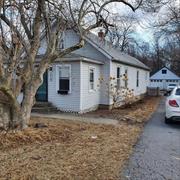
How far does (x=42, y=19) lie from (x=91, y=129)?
167 inches

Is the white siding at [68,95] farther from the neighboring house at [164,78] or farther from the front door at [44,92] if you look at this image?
the neighboring house at [164,78]

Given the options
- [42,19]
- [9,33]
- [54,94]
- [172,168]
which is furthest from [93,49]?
[172,168]

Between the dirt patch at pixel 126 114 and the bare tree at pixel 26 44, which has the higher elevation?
the bare tree at pixel 26 44

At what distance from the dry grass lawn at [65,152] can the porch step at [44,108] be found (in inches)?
232

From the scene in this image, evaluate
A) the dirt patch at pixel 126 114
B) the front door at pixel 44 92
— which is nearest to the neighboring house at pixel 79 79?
the front door at pixel 44 92

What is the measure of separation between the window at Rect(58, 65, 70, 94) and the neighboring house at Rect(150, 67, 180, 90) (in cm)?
4825

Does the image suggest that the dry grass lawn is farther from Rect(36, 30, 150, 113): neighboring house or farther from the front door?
the front door

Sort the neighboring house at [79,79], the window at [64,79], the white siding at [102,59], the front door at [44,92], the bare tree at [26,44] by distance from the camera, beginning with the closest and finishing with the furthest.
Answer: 1. the bare tree at [26,44]
2. the neighboring house at [79,79]
3. the window at [64,79]
4. the front door at [44,92]
5. the white siding at [102,59]

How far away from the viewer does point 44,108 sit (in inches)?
677

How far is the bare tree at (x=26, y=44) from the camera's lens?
9.30 m

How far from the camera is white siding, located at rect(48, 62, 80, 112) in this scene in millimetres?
17047

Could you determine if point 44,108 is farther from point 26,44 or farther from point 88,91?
point 26,44

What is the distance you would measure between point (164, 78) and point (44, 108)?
163 ft

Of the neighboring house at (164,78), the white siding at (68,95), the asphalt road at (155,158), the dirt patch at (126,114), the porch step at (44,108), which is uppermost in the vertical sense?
the neighboring house at (164,78)
